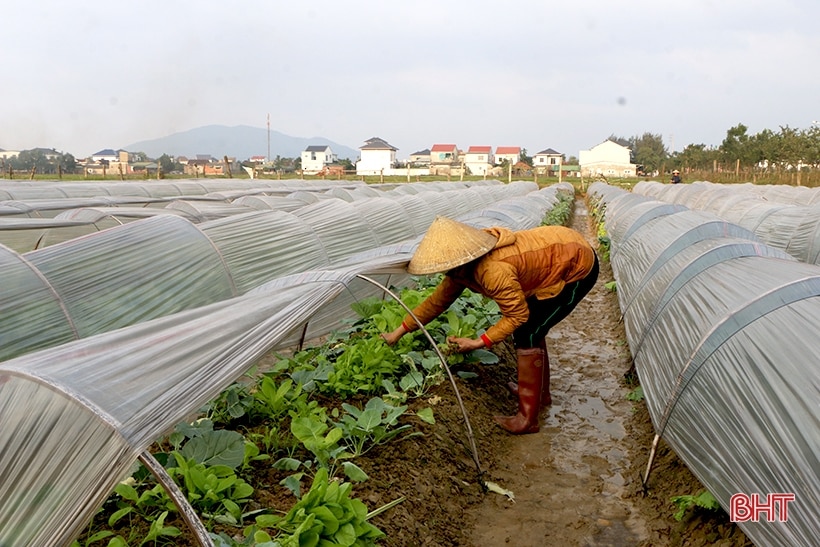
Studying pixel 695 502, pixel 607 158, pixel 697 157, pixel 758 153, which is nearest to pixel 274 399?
pixel 695 502

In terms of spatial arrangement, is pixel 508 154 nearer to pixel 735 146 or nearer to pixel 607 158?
pixel 607 158

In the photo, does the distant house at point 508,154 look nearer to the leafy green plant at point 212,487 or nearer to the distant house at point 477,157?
the distant house at point 477,157

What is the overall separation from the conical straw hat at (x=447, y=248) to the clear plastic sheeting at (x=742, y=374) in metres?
1.36

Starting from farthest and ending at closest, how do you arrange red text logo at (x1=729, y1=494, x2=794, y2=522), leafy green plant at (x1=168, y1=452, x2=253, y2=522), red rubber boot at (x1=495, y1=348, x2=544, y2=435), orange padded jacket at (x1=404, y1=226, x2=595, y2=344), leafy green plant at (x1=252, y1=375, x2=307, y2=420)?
red rubber boot at (x1=495, y1=348, x2=544, y2=435) < orange padded jacket at (x1=404, y1=226, x2=595, y2=344) < leafy green plant at (x1=252, y1=375, x2=307, y2=420) < leafy green plant at (x1=168, y1=452, x2=253, y2=522) < red text logo at (x1=729, y1=494, x2=794, y2=522)

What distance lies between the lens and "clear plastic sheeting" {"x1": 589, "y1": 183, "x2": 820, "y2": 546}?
2.51 m

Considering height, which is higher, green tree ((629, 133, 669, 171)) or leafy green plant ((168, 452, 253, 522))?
green tree ((629, 133, 669, 171))

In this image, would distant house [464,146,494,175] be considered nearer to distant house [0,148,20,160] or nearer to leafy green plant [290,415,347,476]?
distant house [0,148,20,160]

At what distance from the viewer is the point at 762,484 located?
8.79ft

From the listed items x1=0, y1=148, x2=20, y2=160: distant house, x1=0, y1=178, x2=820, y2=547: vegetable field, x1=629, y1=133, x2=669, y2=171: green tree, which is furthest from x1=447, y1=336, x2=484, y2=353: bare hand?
x1=0, y1=148, x2=20, y2=160: distant house

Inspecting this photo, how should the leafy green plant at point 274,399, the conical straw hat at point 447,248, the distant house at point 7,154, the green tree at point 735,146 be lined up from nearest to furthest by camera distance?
the leafy green plant at point 274,399 < the conical straw hat at point 447,248 < the green tree at point 735,146 < the distant house at point 7,154

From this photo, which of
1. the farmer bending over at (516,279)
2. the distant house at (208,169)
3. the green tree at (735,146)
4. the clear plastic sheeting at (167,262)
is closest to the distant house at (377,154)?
the distant house at (208,169)

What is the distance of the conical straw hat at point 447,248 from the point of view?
3912 mm

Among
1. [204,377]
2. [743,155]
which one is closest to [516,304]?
[204,377]

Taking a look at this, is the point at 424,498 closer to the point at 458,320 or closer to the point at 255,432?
the point at 255,432
